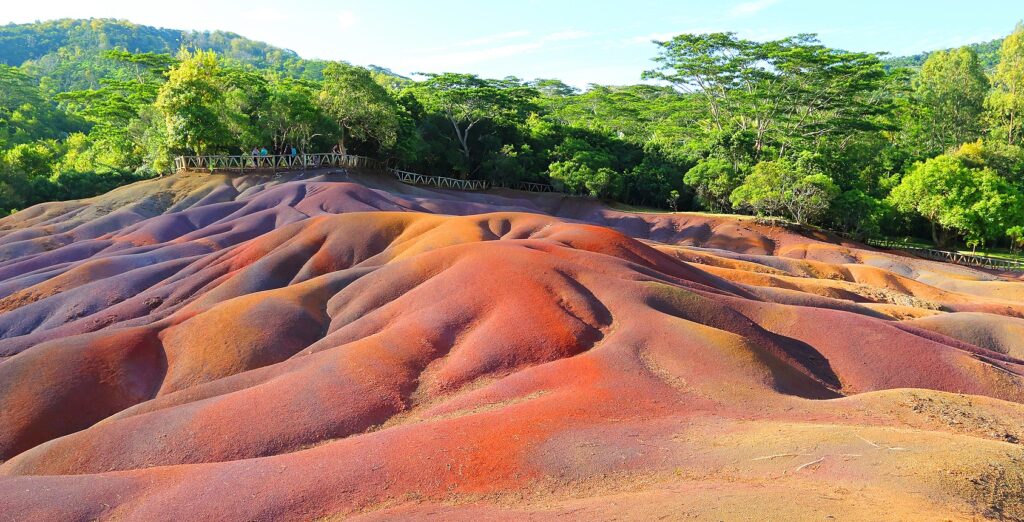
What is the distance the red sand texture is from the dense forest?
18.5m

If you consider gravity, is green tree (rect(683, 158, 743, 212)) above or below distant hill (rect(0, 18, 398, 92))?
below

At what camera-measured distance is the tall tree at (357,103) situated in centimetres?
5962

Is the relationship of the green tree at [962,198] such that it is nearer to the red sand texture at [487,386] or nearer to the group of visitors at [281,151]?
the red sand texture at [487,386]

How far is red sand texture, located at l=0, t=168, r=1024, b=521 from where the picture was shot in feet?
37.7

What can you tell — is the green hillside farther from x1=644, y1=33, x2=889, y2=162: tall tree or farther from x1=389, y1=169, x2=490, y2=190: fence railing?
x1=644, y1=33, x2=889, y2=162: tall tree

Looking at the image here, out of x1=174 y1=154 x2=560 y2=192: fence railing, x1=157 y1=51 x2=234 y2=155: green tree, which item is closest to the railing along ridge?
x1=174 y1=154 x2=560 y2=192: fence railing

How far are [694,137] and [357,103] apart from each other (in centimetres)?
4165

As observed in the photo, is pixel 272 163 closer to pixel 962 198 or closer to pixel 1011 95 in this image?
pixel 962 198

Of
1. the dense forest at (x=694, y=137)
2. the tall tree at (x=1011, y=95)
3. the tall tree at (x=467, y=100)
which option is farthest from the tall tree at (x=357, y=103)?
the tall tree at (x=1011, y=95)

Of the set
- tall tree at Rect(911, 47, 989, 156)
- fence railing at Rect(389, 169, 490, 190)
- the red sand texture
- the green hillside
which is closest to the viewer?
the red sand texture

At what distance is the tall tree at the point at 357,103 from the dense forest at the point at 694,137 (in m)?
0.14

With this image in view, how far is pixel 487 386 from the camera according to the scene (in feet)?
59.1

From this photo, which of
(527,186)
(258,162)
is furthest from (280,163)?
(527,186)

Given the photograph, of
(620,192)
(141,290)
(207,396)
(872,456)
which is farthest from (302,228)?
(620,192)
